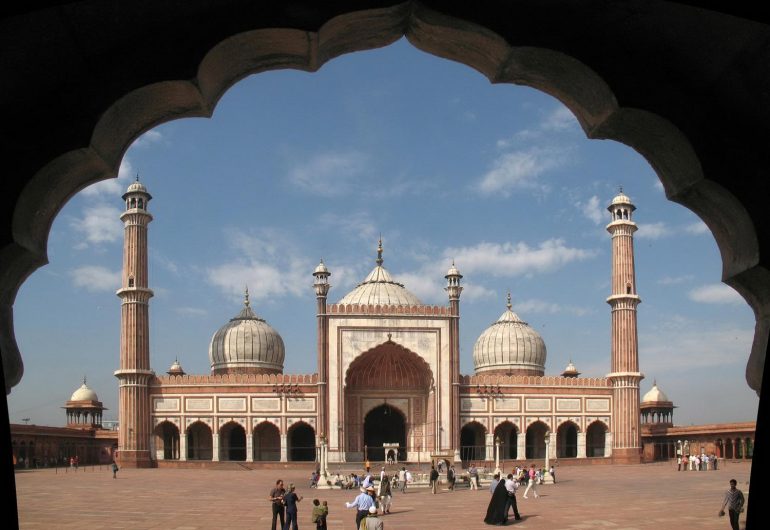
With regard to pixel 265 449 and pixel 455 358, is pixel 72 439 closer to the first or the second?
pixel 265 449

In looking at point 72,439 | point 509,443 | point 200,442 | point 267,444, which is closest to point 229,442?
point 200,442

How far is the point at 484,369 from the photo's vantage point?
52344 millimetres

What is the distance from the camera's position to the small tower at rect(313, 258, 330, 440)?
1610 inches

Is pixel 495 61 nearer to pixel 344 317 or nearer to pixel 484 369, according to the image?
pixel 344 317

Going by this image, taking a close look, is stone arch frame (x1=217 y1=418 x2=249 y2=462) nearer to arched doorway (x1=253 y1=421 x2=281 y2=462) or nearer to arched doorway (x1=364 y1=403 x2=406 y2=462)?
arched doorway (x1=253 y1=421 x2=281 y2=462)

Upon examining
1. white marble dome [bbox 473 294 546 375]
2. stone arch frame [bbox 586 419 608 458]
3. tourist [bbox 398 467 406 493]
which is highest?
white marble dome [bbox 473 294 546 375]

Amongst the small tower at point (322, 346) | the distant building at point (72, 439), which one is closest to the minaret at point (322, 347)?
the small tower at point (322, 346)

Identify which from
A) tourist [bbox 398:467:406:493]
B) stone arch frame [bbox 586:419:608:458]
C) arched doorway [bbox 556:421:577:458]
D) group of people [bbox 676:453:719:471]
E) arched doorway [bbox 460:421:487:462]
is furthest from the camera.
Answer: stone arch frame [bbox 586:419:608:458]

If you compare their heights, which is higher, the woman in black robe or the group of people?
the woman in black robe

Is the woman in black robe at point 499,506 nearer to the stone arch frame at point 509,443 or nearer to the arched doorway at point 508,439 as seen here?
the stone arch frame at point 509,443

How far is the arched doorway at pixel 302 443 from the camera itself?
44781mm

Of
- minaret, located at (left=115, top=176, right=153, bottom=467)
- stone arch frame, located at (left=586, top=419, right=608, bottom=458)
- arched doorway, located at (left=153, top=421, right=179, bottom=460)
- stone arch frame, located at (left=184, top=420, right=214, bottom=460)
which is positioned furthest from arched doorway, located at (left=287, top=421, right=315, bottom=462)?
stone arch frame, located at (left=586, top=419, right=608, bottom=458)

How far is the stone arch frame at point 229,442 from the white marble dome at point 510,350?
15.1m

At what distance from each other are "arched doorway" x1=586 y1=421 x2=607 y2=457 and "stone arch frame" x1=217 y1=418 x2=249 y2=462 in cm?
1760
